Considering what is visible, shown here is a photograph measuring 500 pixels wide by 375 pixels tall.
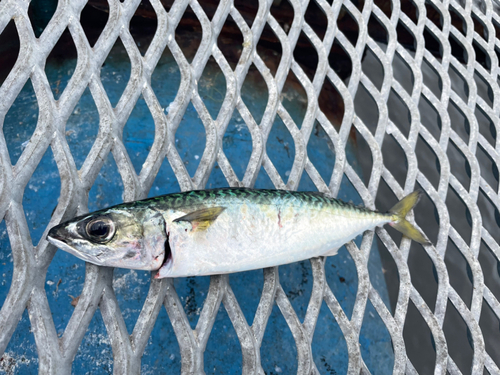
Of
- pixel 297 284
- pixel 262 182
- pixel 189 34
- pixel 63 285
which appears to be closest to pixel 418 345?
pixel 297 284

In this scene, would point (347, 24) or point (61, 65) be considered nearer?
point (61, 65)

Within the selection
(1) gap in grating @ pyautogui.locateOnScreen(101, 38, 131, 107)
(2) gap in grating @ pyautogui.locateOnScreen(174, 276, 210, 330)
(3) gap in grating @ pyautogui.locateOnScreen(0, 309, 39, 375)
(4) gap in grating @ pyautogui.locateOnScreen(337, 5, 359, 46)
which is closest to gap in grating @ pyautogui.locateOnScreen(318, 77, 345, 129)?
(4) gap in grating @ pyautogui.locateOnScreen(337, 5, 359, 46)

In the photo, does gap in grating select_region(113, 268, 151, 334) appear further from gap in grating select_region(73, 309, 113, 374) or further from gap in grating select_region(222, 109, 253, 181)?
gap in grating select_region(222, 109, 253, 181)

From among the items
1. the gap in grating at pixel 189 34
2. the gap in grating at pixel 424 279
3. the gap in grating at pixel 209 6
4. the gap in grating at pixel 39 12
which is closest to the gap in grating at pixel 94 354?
the gap in grating at pixel 189 34

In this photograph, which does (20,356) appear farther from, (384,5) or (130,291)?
(384,5)

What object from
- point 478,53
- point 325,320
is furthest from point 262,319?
point 478,53

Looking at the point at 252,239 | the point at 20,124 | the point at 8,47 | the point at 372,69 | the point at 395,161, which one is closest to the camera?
the point at 252,239
